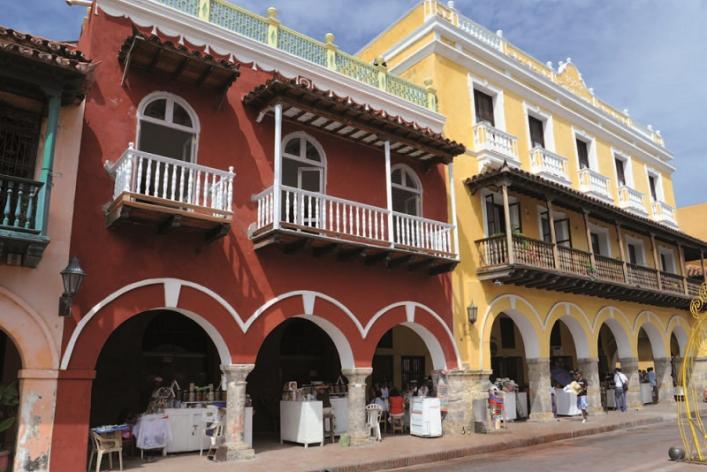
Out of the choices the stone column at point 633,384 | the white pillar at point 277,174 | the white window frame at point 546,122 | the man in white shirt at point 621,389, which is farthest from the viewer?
the stone column at point 633,384

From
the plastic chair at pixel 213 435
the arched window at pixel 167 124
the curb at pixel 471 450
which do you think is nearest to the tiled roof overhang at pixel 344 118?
the arched window at pixel 167 124

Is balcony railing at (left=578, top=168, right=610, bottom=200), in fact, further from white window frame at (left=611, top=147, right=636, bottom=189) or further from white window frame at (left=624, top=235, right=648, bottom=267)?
white window frame at (left=624, top=235, right=648, bottom=267)

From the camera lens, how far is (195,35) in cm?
1108

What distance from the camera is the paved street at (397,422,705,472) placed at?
9.25 metres

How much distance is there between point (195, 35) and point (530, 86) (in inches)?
459

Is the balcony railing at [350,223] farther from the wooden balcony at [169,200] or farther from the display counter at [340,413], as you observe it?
the display counter at [340,413]

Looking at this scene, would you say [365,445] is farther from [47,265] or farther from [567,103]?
[567,103]

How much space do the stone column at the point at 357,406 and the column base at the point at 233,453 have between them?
2356 mm

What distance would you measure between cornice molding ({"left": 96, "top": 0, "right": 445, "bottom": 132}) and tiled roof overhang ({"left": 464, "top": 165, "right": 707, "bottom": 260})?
224 centimetres

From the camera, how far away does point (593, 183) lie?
63.8ft

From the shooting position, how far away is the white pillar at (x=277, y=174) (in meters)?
10.3

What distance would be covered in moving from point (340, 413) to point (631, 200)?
1490 centimetres

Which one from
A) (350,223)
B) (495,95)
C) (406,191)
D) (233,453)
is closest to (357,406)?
(233,453)

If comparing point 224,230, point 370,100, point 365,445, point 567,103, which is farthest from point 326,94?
point 567,103
